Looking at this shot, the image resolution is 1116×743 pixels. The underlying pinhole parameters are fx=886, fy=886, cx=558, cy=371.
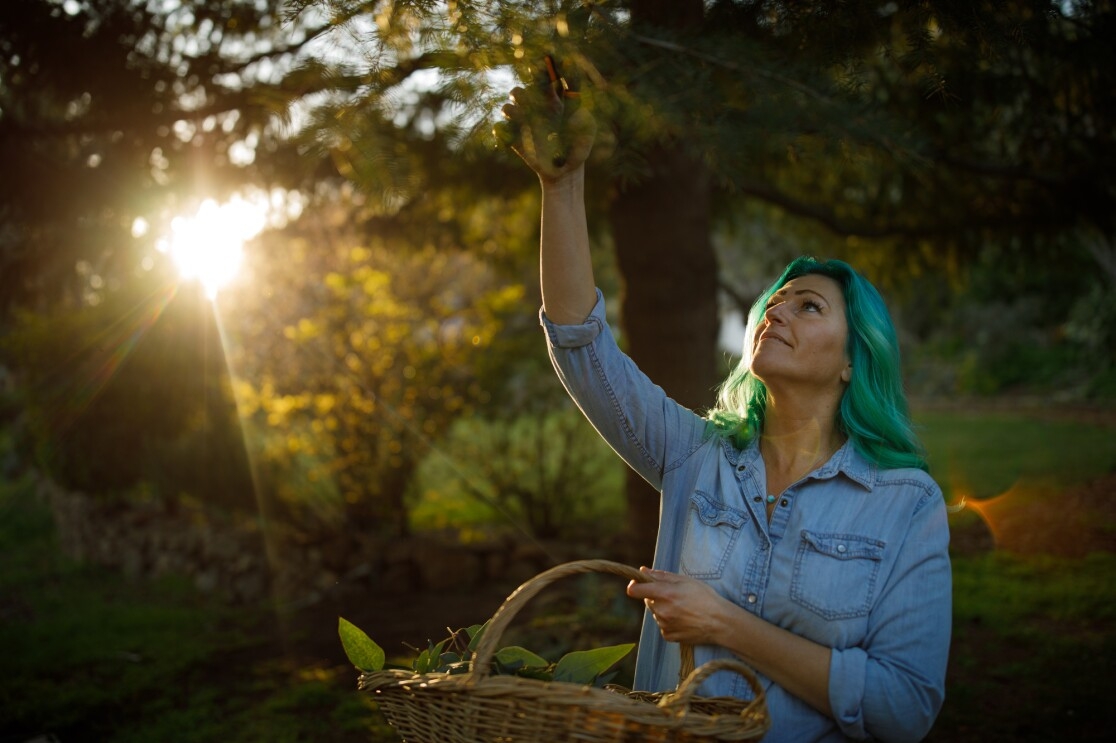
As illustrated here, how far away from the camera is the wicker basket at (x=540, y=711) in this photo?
1454 mm

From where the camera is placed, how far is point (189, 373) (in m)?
6.84

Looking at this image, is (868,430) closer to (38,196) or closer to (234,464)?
(38,196)

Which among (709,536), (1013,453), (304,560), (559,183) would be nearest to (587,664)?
(709,536)

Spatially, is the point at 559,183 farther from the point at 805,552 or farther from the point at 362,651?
the point at 362,651

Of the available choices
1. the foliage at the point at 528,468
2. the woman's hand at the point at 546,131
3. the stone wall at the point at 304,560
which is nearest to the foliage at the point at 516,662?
the woman's hand at the point at 546,131

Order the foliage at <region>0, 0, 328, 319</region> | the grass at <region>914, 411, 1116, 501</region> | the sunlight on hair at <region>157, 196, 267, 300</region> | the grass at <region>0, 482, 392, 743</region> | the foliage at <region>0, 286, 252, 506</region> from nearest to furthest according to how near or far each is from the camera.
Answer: the foliage at <region>0, 0, 328, 319</region> < the grass at <region>0, 482, 392, 743</region> < the sunlight on hair at <region>157, 196, 267, 300</region> < the foliage at <region>0, 286, 252, 506</region> < the grass at <region>914, 411, 1116, 501</region>

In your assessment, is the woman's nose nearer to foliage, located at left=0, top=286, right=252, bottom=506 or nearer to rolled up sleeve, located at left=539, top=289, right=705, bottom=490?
rolled up sleeve, located at left=539, top=289, right=705, bottom=490

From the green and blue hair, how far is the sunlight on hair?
2.98m

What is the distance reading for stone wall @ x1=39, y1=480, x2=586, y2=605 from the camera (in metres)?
6.60

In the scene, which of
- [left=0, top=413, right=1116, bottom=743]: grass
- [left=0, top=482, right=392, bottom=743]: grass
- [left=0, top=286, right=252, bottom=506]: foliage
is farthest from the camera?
[left=0, top=286, right=252, bottom=506]: foliage

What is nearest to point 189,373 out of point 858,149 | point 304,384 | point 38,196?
point 304,384

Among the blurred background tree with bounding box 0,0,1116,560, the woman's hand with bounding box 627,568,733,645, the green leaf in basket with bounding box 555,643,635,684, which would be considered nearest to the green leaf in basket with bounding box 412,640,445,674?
the green leaf in basket with bounding box 555,643,635,684

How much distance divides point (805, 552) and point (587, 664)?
0.54 meters

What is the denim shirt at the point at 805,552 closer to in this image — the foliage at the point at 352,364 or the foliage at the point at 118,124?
the foliage at the point at 118,124
